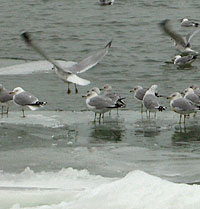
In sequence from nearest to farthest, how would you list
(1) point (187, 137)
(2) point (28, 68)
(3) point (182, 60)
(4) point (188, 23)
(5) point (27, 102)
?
(1) point (187, 137)
(5) point (27, 102)
(2) point (28, 68)
(3) point (182, 60)
(4) point (188, 23)

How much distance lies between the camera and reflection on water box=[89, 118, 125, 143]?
9383 millimetres

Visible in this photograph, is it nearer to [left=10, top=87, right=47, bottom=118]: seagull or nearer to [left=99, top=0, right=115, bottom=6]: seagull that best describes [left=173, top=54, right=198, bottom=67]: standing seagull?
[left=10, top=87, right=47, bottom=118]: seagull

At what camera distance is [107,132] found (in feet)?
32.3

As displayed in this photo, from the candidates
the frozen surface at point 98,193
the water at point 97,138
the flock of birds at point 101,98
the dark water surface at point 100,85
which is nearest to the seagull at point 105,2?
the dark water surface at point 100,85

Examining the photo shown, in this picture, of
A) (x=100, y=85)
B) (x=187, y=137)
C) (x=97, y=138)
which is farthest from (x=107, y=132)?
(x=100, y=85)

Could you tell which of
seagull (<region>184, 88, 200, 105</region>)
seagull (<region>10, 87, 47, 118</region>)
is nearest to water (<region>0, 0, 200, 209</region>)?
seagull (<region>10, 87, 47, 118</region>)

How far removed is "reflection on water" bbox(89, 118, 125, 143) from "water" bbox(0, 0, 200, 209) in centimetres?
1

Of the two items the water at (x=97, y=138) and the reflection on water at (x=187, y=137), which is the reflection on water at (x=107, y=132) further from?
the reflection on water at (x=187, y=137)

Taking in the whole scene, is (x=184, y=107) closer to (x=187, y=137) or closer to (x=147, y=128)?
(x=147, y=128)

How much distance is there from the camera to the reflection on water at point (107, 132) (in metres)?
9.38

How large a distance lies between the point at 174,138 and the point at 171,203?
4.12 m

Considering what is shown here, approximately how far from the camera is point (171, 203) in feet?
17.9

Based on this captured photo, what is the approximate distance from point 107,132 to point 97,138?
444 millimetres

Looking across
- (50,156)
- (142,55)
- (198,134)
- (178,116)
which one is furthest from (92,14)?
(50,156)
